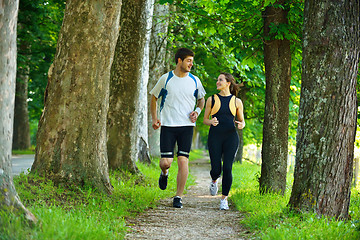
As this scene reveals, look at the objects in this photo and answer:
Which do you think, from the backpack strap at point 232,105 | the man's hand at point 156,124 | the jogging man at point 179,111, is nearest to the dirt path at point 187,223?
the jogging man at point 179,111

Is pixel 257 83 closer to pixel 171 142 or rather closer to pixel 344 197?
pixel 171 142

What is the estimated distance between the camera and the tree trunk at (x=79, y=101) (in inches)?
272

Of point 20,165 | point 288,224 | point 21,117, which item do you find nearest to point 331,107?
point 288,224

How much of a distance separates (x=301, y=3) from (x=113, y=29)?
11.1 feet

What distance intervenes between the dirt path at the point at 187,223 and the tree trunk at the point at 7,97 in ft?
4.84

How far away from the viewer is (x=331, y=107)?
552cm

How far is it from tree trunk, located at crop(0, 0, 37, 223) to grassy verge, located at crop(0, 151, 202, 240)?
205 millimetres

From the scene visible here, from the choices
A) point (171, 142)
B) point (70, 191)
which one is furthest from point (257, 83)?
point (70, 191)

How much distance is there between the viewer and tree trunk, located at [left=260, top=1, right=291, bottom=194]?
8.45m

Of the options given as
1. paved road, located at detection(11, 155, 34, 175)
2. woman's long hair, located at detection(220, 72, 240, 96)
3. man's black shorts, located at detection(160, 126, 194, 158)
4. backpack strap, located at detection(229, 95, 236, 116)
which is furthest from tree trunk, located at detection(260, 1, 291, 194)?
paved road, located at detection(11, 155, 34, 175)

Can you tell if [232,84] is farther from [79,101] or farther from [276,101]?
[79,101]

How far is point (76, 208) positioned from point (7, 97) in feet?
6.61

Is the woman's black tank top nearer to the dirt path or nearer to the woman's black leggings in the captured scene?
the woman's black leggings

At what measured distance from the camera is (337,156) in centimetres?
551
